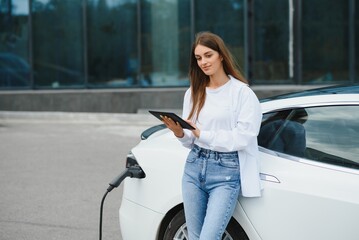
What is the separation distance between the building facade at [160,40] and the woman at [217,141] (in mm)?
13232

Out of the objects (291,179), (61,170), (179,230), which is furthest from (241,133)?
(61,170)

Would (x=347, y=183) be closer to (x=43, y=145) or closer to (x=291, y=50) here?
(x=43, y=145)

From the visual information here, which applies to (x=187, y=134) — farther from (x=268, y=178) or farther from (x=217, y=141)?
(x=268, y=178)

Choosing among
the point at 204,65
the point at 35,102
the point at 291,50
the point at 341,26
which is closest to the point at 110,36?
the point at 35,102

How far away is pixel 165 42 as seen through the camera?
1761 cm

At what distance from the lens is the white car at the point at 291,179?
145 inches

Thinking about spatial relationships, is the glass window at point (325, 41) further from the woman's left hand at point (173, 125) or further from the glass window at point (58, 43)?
the woman's left hand at point (173, 125)

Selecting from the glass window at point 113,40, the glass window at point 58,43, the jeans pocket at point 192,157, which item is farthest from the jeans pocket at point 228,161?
the glass window at point 58,43

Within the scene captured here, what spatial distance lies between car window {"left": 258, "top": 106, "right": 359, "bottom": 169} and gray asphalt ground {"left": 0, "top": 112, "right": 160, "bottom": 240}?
241 cm

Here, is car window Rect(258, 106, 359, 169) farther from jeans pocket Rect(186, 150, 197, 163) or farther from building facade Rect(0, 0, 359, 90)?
building facade Rect(0, 0, 359, 90)

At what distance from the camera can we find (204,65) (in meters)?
3.73

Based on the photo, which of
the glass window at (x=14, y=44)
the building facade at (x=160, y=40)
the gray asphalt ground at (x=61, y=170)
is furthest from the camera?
the glass window at (x=14, y=44)

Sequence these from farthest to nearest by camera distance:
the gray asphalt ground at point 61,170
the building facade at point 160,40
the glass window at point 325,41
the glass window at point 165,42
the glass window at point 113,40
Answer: the glass window at point 113,40 < the glass window at point 165,42 < the building facade at point 160,40 < the glass window at point 325,41 < the gray asphalt ground at point 61,170

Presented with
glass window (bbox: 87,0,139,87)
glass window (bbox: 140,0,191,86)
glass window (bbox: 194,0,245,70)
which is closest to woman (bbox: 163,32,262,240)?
glass window (bbox: 194,0,245,70)
